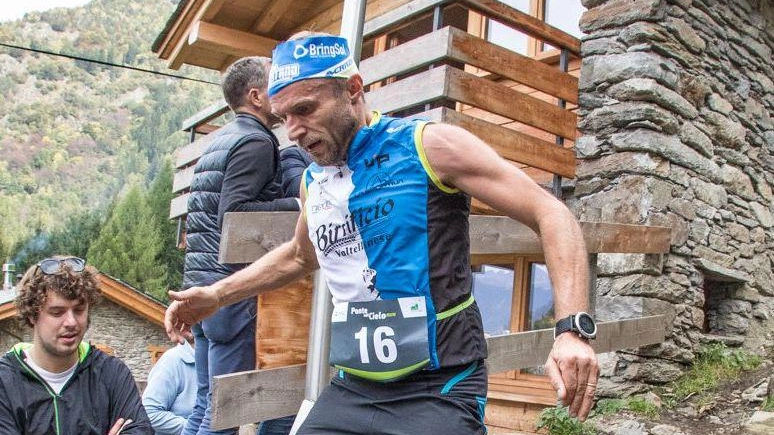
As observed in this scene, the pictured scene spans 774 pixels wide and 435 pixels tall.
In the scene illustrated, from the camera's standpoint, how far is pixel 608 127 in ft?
22.1

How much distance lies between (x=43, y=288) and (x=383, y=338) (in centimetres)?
183

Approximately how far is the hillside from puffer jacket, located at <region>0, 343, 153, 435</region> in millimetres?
83404

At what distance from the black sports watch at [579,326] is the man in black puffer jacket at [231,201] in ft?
5.82

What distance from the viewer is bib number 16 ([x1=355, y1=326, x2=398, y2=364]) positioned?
7.41 feet

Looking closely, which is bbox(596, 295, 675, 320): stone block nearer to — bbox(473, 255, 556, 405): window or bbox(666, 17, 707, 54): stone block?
bbox(473, 255, 556, 405): window

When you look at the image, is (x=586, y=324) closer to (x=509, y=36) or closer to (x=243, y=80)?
(x=243, y=80)

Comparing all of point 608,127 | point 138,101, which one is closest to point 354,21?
point 608,127

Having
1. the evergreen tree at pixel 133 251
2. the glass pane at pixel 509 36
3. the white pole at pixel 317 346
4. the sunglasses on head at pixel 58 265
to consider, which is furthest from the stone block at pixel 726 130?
the evergreen tree at pixel 133 251

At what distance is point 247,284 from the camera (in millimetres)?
2902

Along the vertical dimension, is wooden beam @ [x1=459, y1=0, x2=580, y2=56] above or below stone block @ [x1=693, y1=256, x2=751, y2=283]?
above

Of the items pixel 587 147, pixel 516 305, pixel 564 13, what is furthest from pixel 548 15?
pixel 516 305

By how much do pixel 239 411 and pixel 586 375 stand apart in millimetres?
1608

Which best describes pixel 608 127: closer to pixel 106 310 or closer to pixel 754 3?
pixel 754 3

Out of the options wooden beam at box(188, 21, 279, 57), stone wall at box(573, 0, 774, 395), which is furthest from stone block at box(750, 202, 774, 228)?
wooden beam at box(188, 21, 279, 57)
